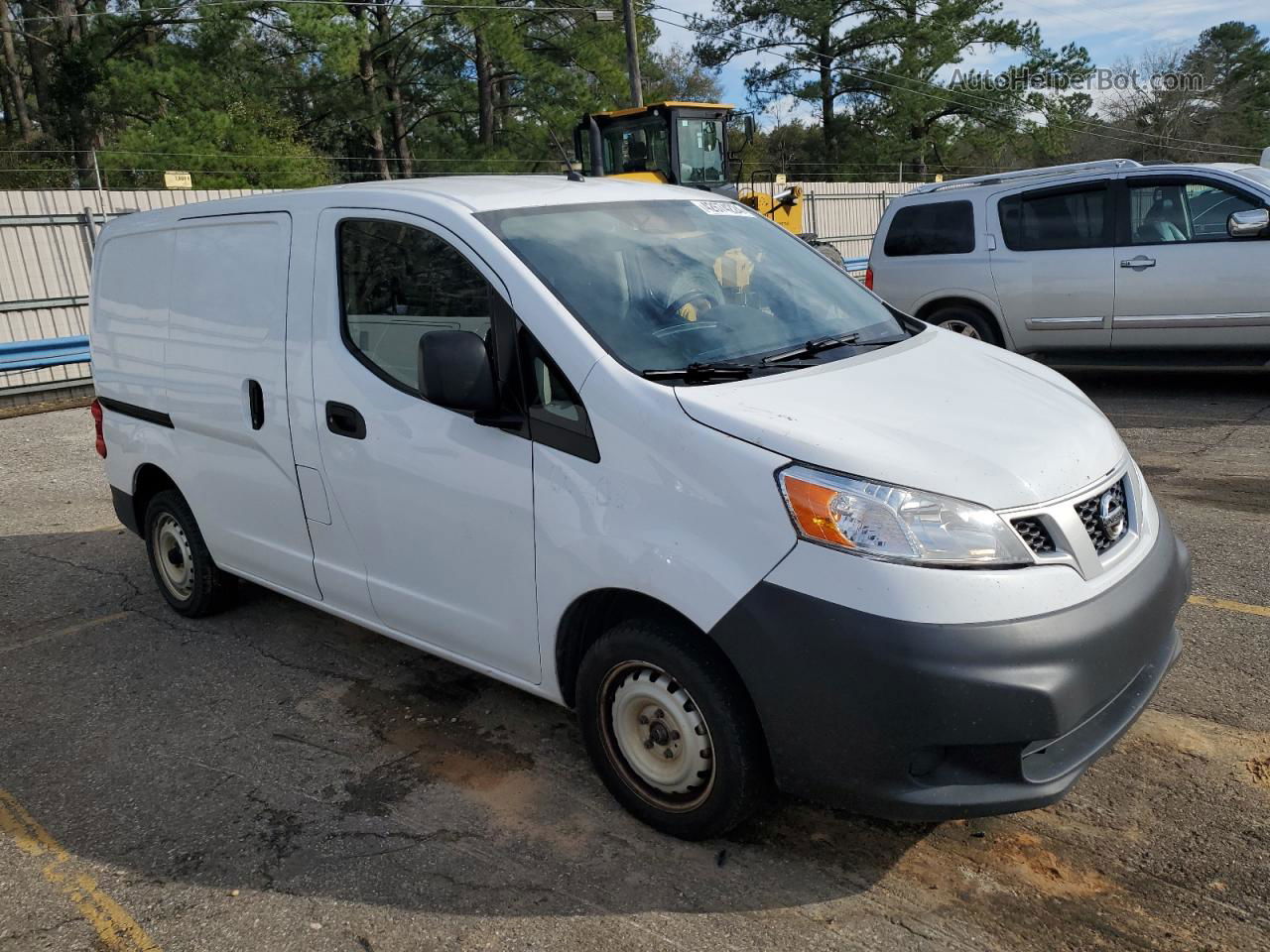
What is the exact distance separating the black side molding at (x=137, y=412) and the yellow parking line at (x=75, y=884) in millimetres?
1770

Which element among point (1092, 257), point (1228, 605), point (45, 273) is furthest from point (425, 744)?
point (45, 273)

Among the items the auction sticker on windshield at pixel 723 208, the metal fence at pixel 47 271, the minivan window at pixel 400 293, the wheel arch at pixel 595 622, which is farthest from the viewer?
the metal fence at pixel 47 271

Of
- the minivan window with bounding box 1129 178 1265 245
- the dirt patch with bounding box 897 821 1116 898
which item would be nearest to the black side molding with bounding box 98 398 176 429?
the dirt patch with bounding box 897 821 1116 898

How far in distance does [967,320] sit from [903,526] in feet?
25.4

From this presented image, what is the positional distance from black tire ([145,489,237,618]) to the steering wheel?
2721 millimetres

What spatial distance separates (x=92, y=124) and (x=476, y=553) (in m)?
28.7


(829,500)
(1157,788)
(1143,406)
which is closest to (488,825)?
(829,500)

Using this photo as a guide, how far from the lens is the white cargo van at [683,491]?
8.41ft

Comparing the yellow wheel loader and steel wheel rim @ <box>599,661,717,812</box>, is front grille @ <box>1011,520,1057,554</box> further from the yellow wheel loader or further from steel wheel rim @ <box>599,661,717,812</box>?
the yellow wheel loader

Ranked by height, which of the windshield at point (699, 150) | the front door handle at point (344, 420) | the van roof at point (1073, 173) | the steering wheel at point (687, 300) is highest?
the windshield at point (699, 150)

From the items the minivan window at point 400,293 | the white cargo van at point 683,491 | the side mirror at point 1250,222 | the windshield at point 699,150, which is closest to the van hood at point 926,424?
the white cargo van at point 683,491

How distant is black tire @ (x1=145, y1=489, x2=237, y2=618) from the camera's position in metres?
4.98

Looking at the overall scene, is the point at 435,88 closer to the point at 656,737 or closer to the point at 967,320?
the point at 967,320

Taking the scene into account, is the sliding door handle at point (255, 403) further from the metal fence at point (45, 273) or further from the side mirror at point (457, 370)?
the metal fence at point (45, 273)
